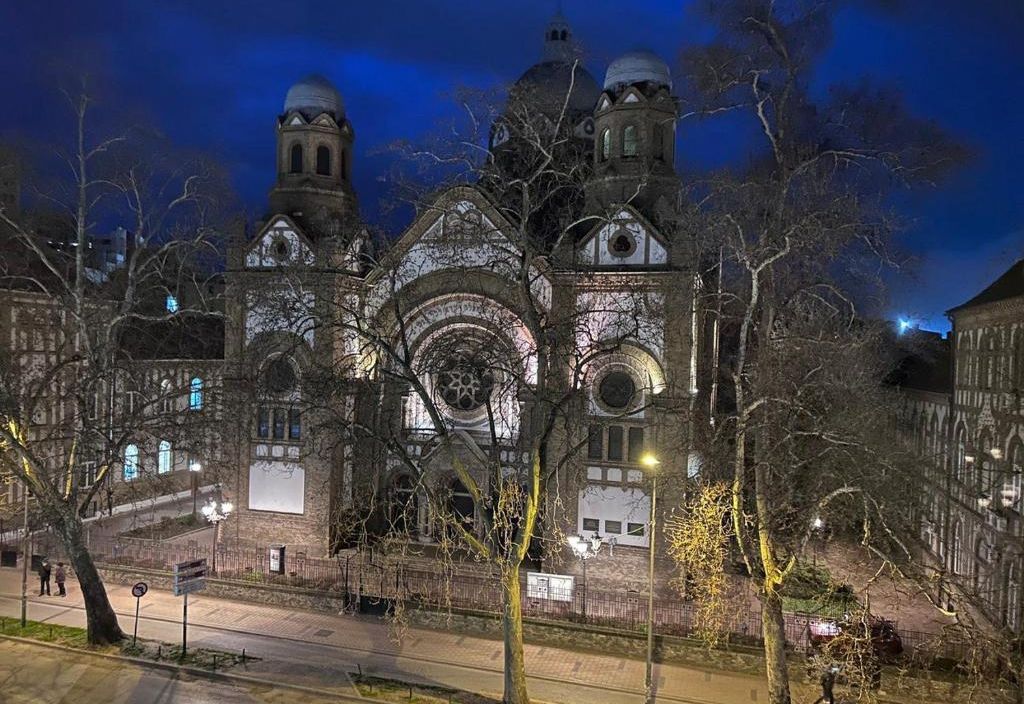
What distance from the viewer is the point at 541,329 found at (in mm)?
14242

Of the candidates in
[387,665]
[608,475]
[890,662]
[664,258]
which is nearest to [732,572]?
[608,475]

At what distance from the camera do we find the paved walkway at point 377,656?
17.5 m

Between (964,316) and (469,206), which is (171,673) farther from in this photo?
(964,316)

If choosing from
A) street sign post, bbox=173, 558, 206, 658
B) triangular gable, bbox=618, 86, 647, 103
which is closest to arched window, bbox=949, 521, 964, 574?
triangular gable, bbox=618, 86, 647, 103

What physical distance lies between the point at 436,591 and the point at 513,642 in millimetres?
7858

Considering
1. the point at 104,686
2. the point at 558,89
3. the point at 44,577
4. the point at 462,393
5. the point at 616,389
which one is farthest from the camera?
the point at 558,89

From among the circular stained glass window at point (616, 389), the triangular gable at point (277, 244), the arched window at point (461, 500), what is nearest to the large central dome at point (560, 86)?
the triangular gable at point (277, 244)

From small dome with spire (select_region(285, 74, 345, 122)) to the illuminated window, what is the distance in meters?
11.6

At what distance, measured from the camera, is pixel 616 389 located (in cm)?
2472

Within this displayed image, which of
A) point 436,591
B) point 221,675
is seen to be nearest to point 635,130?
point 436,591

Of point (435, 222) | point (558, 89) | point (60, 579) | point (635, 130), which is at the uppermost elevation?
point (558, 89)

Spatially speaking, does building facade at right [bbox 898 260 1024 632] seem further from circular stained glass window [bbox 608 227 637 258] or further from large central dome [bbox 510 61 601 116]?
large central dome [bbox 510 61 601 116]

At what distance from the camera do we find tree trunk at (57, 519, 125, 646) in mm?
18766

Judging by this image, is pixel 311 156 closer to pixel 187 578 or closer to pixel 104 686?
pixel 187 578
